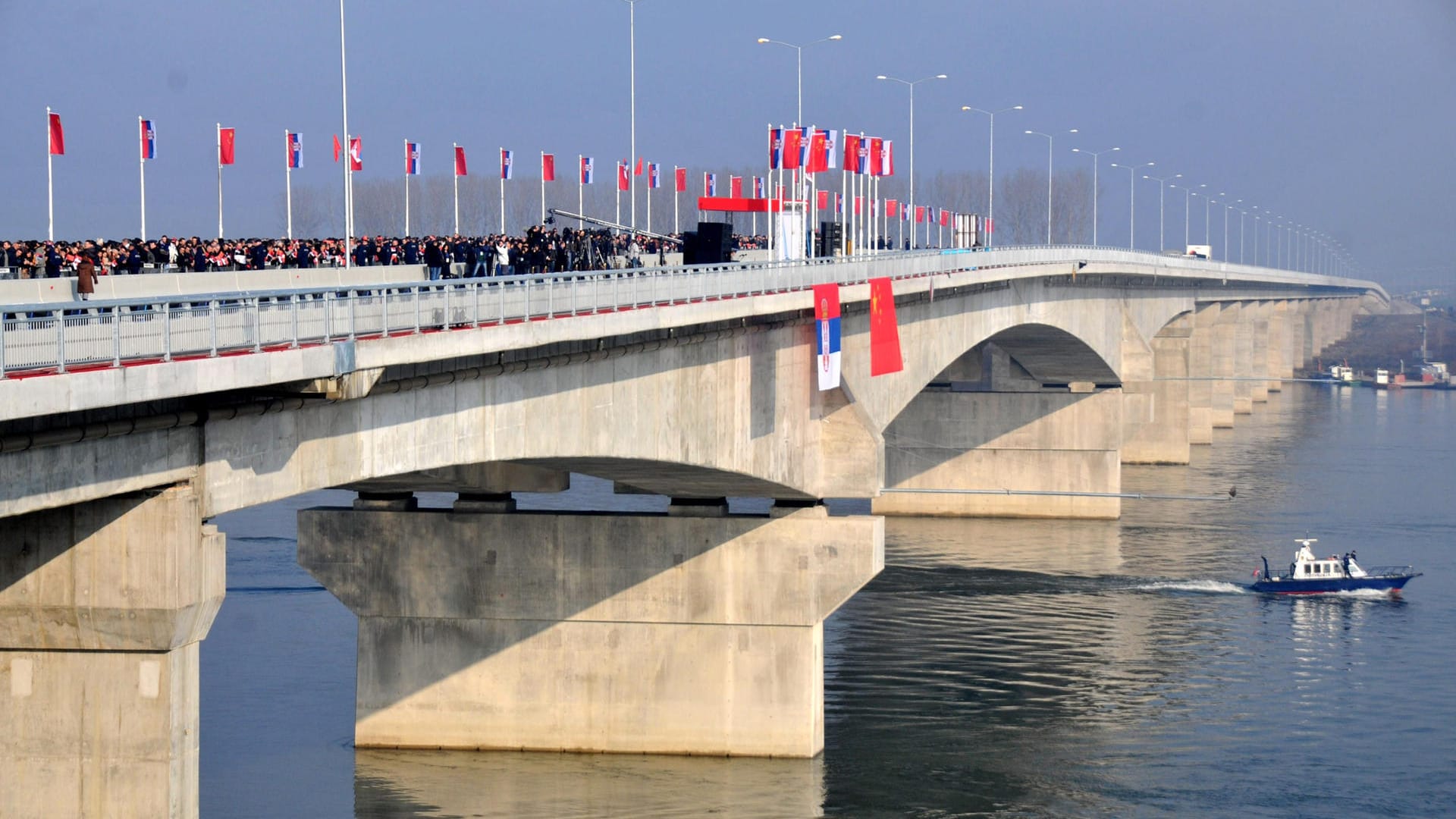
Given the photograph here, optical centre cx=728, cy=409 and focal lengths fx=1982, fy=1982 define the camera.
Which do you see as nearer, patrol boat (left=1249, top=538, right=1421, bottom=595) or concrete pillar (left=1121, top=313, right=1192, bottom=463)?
patrol boat (left=1249, top=538, right=1421, bottom=595)

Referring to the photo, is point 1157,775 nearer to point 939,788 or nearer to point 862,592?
point 939,788

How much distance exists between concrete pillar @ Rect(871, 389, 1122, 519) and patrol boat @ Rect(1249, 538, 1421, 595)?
18.7 meters

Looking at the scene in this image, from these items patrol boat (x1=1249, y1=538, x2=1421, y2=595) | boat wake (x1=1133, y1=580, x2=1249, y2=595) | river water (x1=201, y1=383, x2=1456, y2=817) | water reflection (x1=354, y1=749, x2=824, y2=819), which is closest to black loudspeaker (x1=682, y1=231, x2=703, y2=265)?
river water (x1=201, y1=383, x2=1456, y2=817)

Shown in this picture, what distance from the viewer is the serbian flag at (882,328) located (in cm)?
4631

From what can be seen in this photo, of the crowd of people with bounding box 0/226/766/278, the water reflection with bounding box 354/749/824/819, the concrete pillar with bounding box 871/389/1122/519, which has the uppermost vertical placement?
the crowd of people with bounding box 0/226/766/278

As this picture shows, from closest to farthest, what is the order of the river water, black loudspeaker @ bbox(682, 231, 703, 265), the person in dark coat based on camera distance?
1. the person in dark coat
2. the river water
3. black loudspeaker @ bbox(682, 231, 703, 265)

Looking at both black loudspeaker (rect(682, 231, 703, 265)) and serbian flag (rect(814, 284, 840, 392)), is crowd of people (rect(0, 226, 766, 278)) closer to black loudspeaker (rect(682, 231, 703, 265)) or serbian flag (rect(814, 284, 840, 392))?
black loudspeaker (rect(682, 231, 703, 265))

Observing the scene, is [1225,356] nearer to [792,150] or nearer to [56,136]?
[792,150]

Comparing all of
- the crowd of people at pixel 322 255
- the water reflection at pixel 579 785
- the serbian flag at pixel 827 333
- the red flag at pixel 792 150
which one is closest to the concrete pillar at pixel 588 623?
the water reflection at pixel 579 785

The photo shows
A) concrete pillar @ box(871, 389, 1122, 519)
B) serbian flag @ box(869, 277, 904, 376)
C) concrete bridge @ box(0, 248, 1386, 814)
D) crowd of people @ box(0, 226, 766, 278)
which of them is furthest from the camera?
concrete pillar @ box(871, 389, 1122, 519)

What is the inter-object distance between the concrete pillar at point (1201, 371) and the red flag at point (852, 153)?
196 feet

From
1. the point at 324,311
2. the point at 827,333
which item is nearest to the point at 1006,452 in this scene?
the point at 827,333

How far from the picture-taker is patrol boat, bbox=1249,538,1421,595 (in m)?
63.0

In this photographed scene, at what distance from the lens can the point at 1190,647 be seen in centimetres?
5488
